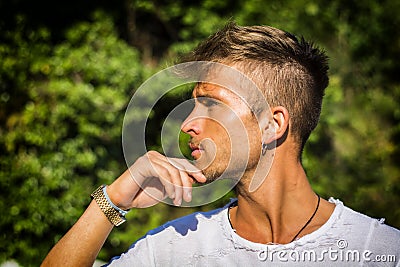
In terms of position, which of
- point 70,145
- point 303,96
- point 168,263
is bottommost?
point 70,145

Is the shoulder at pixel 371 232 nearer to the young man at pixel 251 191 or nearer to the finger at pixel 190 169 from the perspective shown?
the young man at pixel 251 191

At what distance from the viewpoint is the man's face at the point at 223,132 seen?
2.18 metres

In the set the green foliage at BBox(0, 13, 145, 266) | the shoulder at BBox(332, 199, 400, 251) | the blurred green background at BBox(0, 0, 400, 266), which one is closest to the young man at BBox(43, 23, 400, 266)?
the shoulder at BBox(332, 199, 400, 251)

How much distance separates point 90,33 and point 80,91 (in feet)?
1.83

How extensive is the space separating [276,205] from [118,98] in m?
2.97

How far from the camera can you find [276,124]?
223 cm

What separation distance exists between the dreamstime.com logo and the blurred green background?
267 centimetres

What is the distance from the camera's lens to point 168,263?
7.38ft

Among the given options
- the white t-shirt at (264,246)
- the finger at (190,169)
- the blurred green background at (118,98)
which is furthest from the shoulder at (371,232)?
the blurred green background at (118,98)

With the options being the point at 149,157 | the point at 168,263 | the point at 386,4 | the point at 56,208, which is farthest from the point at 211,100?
the point at 386,4

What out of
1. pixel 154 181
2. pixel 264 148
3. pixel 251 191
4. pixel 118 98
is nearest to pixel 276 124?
pixel 264 148

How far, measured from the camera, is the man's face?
2176mm

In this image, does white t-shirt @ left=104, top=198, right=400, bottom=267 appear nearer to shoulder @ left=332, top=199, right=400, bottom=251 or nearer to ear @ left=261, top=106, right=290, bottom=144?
shoulder @ left=332, top=199, right=400, bottom=251

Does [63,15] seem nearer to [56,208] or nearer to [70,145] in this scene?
[70,145]
